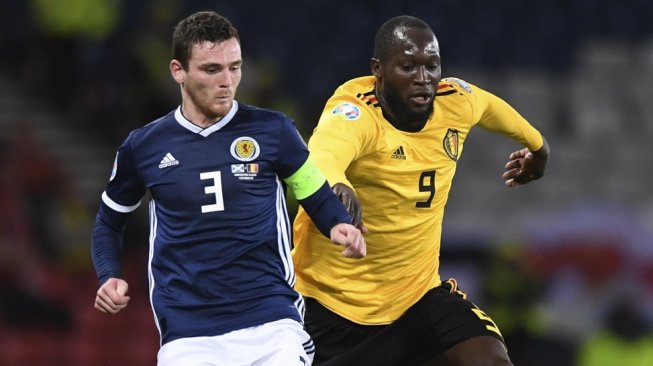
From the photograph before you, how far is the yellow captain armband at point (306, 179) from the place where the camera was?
4949mm

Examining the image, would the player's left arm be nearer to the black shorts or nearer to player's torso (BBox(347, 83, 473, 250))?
player's torso (BBox(347, 83, 473, 250))

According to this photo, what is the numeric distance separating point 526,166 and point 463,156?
7236 mm

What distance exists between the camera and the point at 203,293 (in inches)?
192

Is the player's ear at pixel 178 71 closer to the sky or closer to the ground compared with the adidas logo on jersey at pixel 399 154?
closer to the sky

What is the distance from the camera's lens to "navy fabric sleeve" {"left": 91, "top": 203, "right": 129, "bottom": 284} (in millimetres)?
5086

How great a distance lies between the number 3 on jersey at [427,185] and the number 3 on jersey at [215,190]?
46.1 inches

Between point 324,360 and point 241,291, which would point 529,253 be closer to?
point 324,360

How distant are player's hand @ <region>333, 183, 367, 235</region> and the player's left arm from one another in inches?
51.4

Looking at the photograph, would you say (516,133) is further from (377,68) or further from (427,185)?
(377,68)

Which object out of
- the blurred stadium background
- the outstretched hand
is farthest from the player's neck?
the blurred stadium background

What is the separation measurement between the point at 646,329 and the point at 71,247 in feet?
17.7

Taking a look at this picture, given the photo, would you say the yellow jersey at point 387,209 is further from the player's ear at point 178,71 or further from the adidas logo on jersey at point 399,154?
the player's ear at point 178,71

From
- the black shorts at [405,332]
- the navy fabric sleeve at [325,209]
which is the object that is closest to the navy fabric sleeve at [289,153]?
the navy fabric sleeve at [325,209]

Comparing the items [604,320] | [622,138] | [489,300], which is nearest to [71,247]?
[489,300]
